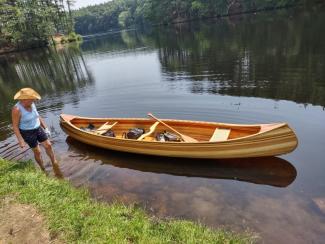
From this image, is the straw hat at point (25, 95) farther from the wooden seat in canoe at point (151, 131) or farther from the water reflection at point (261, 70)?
the water reflection at point (261, 70)

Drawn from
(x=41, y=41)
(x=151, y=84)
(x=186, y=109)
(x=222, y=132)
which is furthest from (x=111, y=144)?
(x=41, y=41)

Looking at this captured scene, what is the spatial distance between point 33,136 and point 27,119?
692mm

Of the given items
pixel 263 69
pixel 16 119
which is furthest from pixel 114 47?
pixel 16 119

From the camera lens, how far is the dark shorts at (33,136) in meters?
8.89

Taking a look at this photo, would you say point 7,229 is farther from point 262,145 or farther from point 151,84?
point 151,84

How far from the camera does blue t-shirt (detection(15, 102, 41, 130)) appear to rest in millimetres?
8459

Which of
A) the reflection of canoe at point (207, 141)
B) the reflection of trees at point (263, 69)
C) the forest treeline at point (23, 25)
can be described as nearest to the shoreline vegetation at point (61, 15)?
the forest treeline at point (23, 25)

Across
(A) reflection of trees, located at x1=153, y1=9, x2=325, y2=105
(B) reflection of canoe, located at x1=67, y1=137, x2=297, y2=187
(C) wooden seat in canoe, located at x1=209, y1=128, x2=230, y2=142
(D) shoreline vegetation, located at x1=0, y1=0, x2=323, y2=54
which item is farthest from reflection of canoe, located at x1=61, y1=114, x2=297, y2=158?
(D) shoreline vegetation, located at x1=0, y1=0, x2=323, y2=54

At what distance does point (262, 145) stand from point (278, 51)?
18878 millimetres

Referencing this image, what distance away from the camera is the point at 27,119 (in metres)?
8.59

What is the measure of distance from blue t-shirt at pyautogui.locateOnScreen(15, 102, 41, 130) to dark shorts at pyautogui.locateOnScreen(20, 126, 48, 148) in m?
0.15

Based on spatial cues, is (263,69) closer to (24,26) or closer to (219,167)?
(219,167)

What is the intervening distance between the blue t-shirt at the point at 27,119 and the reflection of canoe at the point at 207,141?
9.60 ft

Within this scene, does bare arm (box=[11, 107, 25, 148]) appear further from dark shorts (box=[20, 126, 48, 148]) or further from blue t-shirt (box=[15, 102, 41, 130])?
dark shorts (box=[20, 126, 48, 148])
